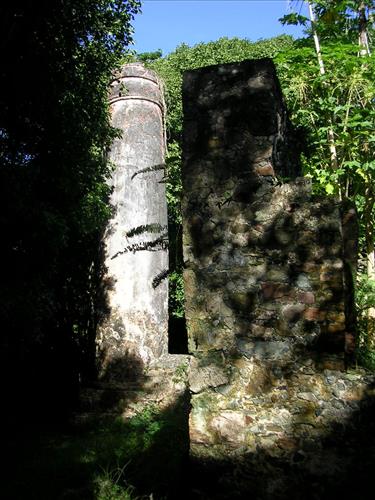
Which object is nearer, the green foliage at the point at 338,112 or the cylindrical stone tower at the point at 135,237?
the green foliage at the point at 338,112

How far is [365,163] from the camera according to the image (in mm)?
5504

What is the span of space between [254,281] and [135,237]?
463 centimetres

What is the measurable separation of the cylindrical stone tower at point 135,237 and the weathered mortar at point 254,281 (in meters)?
3.29

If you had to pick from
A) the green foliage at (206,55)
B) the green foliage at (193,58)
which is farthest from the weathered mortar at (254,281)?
the green foliage at (206,55)

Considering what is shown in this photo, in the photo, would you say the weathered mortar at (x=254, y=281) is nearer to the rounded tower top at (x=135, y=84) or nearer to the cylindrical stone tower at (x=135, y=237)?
the cylindrical stone tower at (x=135, y=237)

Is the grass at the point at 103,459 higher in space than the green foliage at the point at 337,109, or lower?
lower

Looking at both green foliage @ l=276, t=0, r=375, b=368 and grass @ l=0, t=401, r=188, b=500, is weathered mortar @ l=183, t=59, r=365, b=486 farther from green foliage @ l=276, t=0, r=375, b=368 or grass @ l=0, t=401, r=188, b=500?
green foliage @ l=276, t=0, r=375, b=368

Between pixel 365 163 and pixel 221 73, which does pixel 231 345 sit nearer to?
pixel 221 73

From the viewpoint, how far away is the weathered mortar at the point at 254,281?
8.79 feet

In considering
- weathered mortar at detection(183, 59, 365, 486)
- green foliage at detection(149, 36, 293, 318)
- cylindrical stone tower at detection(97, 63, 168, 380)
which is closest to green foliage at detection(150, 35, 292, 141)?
green foliage at detection(149, 36, 293, 318)

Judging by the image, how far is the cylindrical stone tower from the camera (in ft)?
22.2

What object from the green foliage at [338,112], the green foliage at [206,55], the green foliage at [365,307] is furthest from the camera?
the green foliage at [206,55]

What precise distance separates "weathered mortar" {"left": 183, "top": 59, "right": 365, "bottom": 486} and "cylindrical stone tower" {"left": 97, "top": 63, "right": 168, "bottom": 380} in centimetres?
329

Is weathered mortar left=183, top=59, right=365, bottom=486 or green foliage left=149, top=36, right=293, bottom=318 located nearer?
weathered mortar left=183, top=59, right=365, bottom=486
